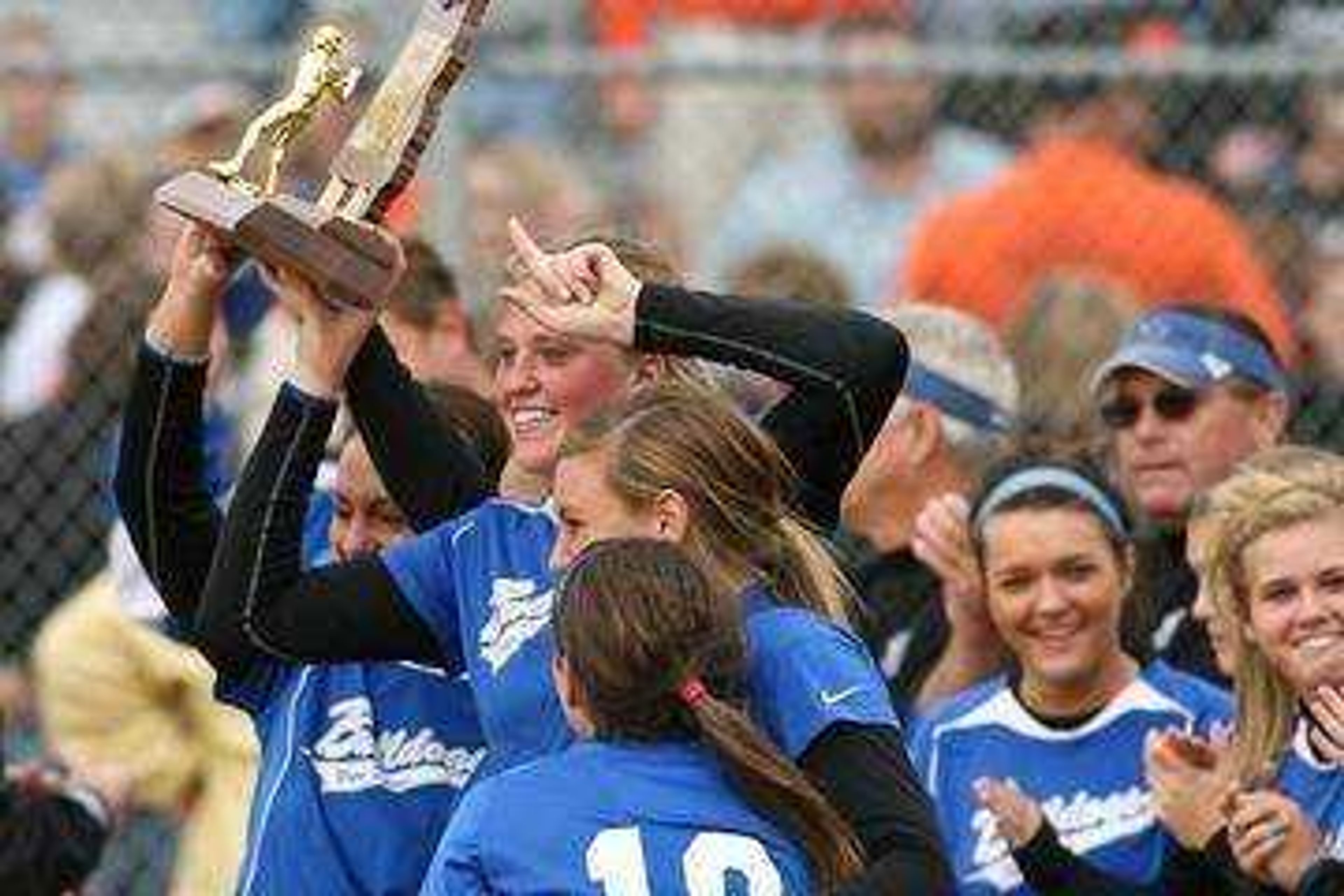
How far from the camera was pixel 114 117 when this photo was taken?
11.9 metres

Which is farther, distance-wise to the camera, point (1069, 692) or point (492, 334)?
point (492, 334)

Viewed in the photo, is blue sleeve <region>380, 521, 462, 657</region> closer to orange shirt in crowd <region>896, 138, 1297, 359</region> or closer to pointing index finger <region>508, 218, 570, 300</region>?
pointing index finger <region>508, 218, 570, 300</region>

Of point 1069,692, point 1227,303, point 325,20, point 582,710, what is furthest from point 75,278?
point 582,710

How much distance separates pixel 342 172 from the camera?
598 centimetres

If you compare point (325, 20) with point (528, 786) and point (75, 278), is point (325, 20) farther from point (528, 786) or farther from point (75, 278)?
point (528, 786)

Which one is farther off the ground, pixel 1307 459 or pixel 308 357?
pixel 1307 459

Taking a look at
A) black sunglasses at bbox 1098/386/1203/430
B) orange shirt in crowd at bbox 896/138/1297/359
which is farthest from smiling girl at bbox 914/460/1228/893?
orange shirt in crowd at bbox 896/138/1297/359

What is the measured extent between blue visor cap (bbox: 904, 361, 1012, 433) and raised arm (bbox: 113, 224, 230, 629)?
191 cm

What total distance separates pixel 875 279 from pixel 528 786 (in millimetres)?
5266

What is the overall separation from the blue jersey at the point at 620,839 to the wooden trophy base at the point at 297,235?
828 millimetres

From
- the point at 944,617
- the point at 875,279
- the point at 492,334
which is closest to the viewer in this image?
the point at 944,617

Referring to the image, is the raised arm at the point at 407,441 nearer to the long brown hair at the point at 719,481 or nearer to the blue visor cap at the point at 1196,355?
the long brown hair at the point at 719,481

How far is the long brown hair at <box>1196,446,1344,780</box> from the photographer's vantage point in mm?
6512

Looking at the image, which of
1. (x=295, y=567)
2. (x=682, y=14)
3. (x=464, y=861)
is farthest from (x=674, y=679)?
(x=682, y=14)
